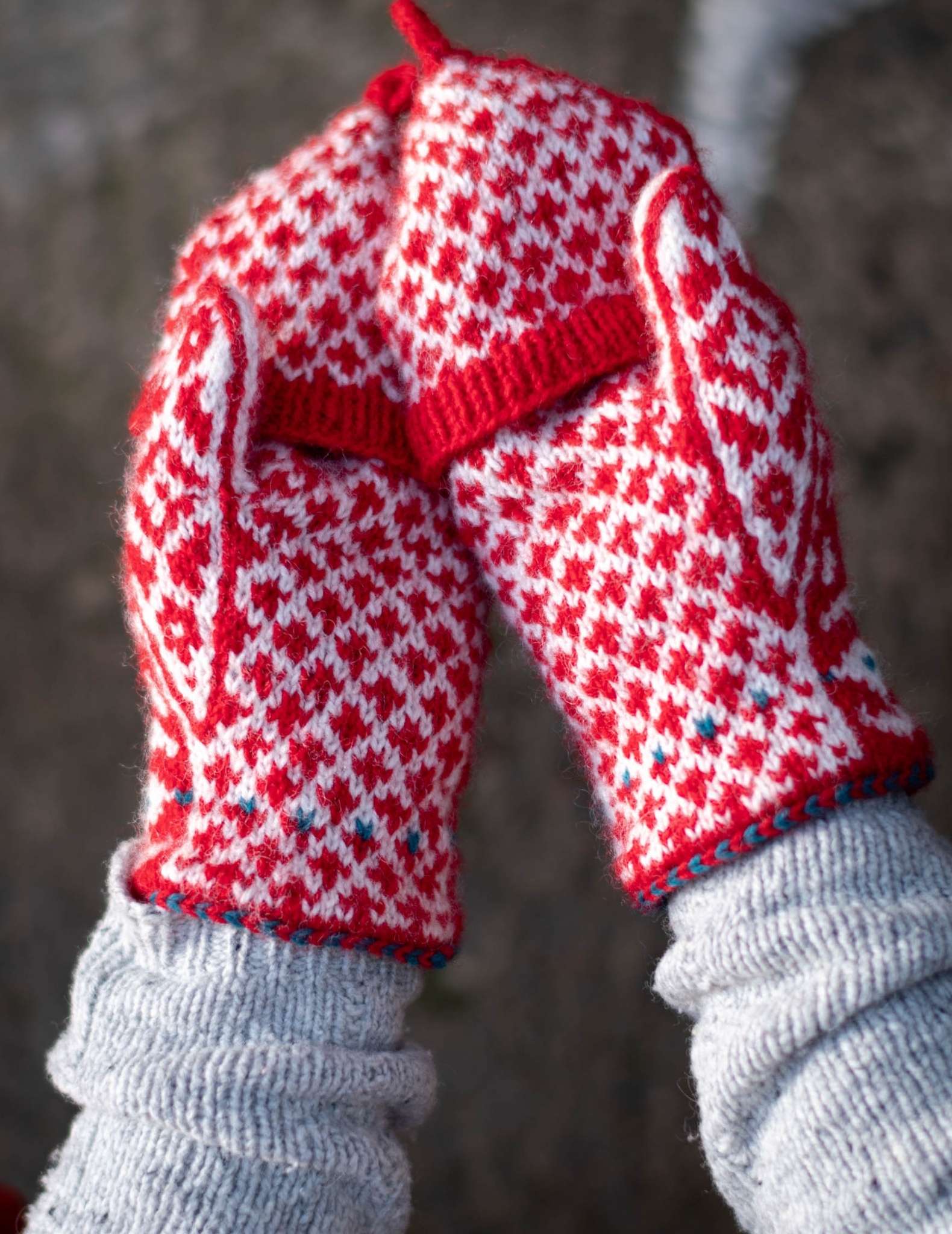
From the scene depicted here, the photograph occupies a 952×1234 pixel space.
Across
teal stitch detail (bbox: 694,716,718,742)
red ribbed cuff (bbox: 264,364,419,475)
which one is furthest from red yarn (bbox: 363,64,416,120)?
teal stitch detail (bbox: 694,716,718,742)

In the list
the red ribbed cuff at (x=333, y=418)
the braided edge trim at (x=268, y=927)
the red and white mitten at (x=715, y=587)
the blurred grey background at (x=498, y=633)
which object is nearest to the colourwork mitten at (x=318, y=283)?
the red ribbed cuff at (x=333, y=418)

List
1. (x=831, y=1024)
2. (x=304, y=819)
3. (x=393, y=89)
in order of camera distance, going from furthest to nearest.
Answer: (x=393, y=89) → (x=304, y=819) → (x=831, y=1024)

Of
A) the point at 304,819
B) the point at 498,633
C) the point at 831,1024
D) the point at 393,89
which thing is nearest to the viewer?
the point at 831,1024

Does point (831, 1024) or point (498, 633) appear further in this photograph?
point (498, 633)

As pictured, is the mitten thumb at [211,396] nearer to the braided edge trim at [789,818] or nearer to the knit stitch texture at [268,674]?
the knit stitch texture at [268,674]

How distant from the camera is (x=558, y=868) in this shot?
120cm

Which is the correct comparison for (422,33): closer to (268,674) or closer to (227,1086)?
(268,674)

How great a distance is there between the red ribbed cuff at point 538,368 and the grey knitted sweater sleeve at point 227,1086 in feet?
1.08

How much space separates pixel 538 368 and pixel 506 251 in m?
0.08

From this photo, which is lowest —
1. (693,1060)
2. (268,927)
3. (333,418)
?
(693,1060)

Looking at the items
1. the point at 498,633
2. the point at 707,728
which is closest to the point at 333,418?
the point at 707,728

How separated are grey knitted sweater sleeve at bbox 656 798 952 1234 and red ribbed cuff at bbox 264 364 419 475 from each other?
33 centimetres

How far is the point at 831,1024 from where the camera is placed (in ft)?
1.80

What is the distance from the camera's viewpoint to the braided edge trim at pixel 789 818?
0.59 metres
